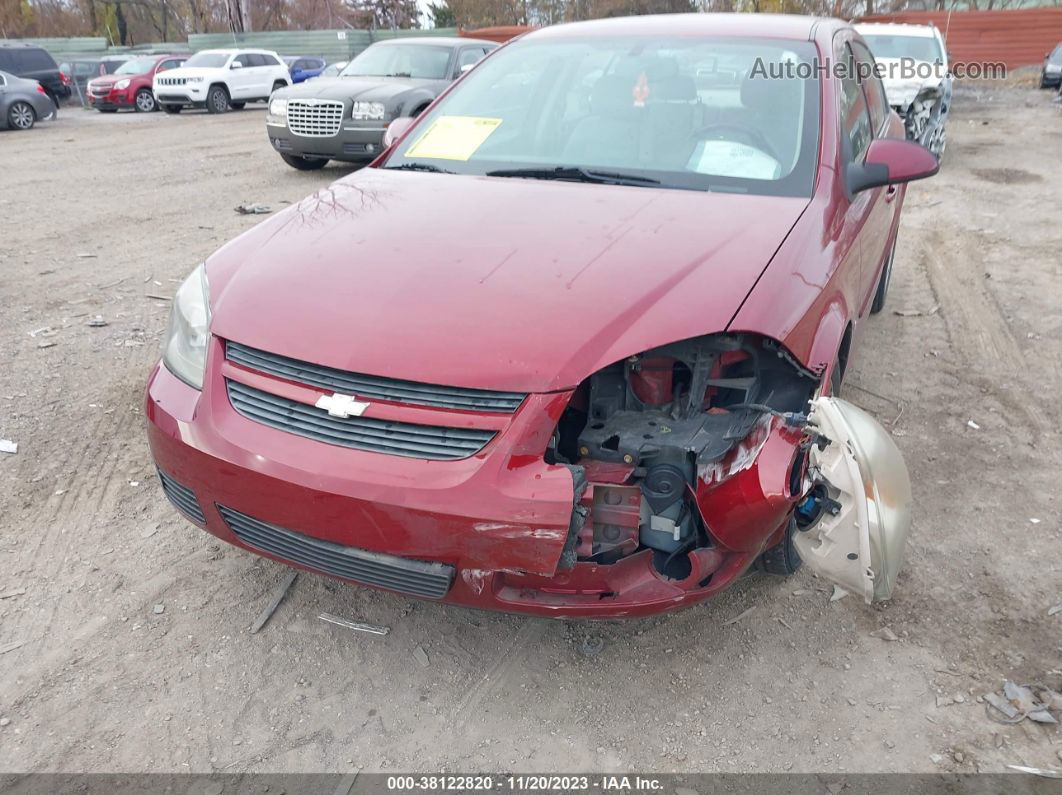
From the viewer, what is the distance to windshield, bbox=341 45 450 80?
1005 cm

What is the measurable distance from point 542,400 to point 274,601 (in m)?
1.30

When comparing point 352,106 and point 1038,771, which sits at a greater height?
point 352,106

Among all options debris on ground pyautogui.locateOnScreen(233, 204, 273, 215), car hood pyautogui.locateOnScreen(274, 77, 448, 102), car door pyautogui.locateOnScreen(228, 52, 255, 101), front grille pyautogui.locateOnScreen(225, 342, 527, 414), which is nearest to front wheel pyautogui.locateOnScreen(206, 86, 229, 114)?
car door pyautogui.locateOnScreen(228, 52, 255, 101)

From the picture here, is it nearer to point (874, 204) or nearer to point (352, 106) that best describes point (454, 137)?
point (874, 204)

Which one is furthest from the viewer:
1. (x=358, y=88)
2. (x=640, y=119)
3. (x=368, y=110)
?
(x=358, y=88)

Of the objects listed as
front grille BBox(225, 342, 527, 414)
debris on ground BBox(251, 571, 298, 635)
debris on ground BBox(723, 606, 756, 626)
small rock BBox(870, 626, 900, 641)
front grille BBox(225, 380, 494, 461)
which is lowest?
small rock BBox(870, 626, 900, 641)

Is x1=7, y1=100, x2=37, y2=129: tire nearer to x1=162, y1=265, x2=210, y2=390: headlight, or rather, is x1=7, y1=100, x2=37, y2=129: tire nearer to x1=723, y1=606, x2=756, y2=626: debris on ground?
x1=162, y1=265, x2=210, y2=390: headlight

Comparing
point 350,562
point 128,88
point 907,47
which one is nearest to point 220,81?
point 128,88

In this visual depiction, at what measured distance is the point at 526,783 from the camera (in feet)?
6.66

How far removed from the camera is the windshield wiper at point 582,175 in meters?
2.82

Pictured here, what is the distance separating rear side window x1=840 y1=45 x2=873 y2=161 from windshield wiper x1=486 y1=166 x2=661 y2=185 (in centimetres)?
81

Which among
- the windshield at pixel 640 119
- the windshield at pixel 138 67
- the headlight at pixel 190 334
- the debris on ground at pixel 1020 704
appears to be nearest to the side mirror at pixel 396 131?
the windshield at pixel 640 119

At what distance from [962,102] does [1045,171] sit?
1012 centimetres

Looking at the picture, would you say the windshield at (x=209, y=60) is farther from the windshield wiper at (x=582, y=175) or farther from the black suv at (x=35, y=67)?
the windshield wiper at (x=582, y=175)
